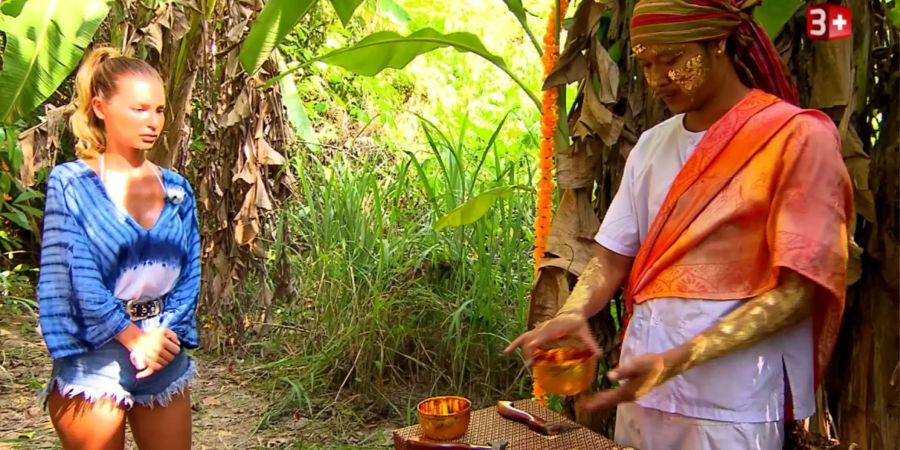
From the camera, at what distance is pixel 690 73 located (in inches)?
53.7

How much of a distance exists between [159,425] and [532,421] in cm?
→ 97

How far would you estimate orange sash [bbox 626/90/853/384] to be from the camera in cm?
126

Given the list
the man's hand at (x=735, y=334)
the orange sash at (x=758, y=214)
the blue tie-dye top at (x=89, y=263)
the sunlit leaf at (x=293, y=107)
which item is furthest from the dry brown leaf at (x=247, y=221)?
the man's hand at (x=735, y=334)

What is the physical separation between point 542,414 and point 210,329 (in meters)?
→ 2.96

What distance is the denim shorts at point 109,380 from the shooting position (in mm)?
1897

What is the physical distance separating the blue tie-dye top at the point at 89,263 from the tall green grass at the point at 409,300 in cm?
165

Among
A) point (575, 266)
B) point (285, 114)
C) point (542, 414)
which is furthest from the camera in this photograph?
point (285, 114)

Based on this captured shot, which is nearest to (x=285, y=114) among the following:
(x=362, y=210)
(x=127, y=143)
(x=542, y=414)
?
(x=362, y=210)

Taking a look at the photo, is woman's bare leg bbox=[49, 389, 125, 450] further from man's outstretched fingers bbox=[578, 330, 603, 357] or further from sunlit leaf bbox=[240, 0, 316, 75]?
sunlit leaf bbox=[240, 0, 316, 75]

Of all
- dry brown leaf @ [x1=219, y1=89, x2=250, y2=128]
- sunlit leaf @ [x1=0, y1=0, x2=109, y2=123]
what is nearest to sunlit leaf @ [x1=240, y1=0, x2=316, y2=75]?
sunlit leaf @ [x1=0, y1=0, x2=109, y2=123]

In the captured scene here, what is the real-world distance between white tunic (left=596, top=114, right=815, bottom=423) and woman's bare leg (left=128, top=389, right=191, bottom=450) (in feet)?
3.94

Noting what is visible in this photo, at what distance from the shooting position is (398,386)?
143 inches

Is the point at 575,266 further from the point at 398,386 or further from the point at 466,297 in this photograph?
the point at 398,386

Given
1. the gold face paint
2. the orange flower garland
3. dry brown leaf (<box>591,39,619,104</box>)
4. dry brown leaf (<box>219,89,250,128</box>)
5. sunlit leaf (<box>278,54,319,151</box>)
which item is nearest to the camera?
the gold face paint
